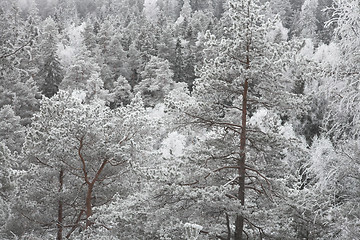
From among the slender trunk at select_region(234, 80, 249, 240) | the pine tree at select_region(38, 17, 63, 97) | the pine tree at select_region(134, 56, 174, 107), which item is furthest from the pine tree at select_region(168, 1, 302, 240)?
the pine tree at select_region(38, 17, 63, 97)

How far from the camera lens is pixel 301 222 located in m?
8.27

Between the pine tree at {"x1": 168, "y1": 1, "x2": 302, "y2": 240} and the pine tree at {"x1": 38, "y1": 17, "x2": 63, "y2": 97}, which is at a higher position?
the pine tree at {"x1": 38, "y1": 17, "x2": 63, "y2": 97}

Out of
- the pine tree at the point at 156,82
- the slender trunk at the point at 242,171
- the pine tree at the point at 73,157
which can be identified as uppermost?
the pine tree at the point at 156,82

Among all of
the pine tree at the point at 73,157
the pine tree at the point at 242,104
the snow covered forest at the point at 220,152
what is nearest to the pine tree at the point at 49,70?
the snow covered forest at the point at 220,152

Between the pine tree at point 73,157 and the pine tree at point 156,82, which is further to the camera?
the pine tree at point 156,82

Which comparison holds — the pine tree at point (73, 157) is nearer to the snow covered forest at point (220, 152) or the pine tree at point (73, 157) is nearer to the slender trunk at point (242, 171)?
the snow covered forest at point (220, 152)

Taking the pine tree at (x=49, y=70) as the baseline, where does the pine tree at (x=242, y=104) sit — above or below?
below

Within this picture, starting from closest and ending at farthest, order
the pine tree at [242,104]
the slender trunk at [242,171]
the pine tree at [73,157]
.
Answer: the pine tree at [242,104] < the slender trunk at [242,171] < the pine tree at [73,157]

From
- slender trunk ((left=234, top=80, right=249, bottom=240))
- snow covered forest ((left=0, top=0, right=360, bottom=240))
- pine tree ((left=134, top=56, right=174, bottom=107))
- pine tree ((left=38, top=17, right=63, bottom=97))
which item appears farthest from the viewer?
pine tree ((left=38, top=17, right=63, bottom=97))

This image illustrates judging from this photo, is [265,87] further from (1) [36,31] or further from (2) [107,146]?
(2) [107,146]

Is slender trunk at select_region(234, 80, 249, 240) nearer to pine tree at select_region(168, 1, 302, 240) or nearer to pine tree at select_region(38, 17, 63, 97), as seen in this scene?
pine tree at select_region(168, 1, 302, 240)

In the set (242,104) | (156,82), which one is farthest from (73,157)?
(156,82)

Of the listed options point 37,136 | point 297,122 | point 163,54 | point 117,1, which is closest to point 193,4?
point 117,1

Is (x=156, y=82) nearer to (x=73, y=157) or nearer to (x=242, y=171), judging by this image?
(x=73, y=157)
